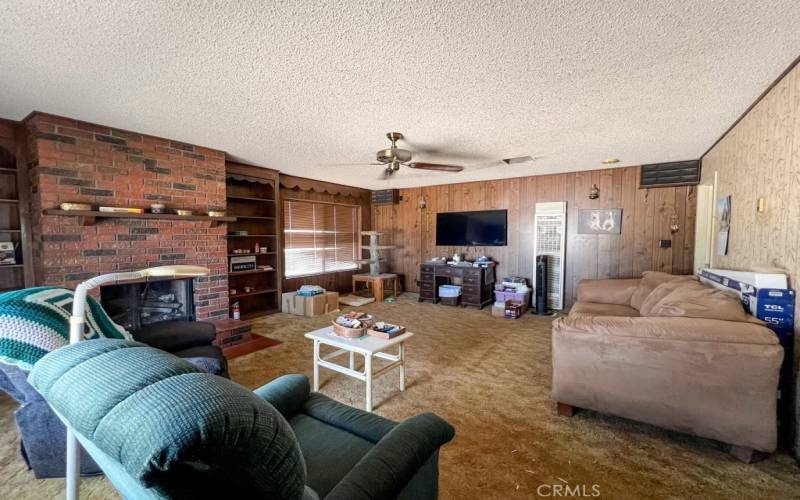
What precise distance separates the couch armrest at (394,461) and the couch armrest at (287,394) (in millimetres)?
555

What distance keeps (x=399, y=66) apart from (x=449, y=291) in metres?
4.26

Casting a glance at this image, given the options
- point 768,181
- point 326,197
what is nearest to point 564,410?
point 768,181

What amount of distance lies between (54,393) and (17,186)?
12.4ft

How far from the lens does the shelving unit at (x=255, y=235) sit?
15.6 ft

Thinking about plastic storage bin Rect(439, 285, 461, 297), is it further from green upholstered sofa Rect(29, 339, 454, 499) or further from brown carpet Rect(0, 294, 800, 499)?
green upholstered sofa Rect(29, 339, 454, 499)

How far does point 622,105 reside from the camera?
251cm

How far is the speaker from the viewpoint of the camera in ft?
16.4

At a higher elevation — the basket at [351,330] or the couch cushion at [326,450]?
the basket at [351,330]

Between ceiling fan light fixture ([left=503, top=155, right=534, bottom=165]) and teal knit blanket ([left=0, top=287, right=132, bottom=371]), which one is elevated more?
ceiling fan light fixture ([left=503, top=155, right=534, bottom=165])

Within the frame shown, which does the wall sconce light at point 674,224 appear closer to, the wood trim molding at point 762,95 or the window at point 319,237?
the wood trim molding at point 762,95

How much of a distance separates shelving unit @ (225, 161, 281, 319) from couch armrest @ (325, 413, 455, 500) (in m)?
4.11

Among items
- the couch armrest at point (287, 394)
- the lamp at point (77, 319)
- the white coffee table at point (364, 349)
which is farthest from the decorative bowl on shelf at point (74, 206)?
the couch armrest at point (287, 394)

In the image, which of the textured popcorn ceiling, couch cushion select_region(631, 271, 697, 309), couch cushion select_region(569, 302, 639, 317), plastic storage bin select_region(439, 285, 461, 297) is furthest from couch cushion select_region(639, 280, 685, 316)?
plastic storage bin select_region(439, 285, 461, 297)

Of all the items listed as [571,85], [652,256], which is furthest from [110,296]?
[652,256]
